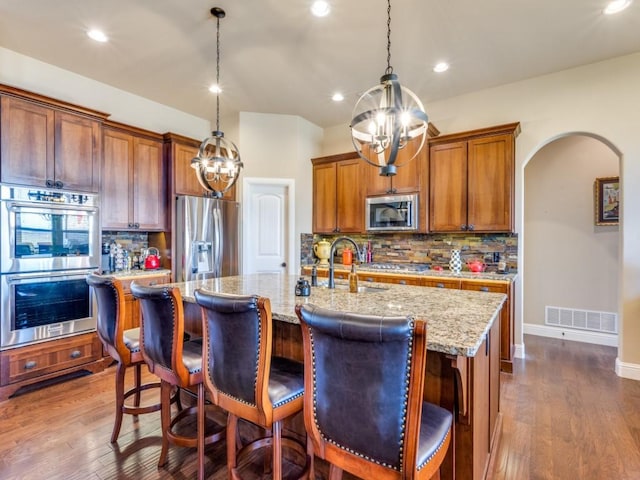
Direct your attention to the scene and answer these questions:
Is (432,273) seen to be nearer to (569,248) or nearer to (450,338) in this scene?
(569,248)

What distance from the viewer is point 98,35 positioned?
293cm

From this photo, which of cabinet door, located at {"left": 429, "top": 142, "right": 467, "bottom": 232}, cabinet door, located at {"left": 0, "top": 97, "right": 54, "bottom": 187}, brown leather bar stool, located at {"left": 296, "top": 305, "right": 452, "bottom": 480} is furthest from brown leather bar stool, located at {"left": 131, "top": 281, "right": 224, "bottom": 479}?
cabinet door, located at {"left": 429, "top": 142, "right": 467, "bottom": 232}

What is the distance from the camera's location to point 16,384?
281 cm

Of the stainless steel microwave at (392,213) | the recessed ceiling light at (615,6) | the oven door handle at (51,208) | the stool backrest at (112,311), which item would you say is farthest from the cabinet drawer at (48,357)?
the recessed ceiling light at (615,6)

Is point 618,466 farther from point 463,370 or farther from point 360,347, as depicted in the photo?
point 360,347

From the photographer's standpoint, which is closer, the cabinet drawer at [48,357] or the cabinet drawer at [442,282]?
the cabinet drawer at [48,357]

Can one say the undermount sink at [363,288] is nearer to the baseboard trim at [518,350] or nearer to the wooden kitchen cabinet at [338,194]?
the wooden kitchen cabinet at [338,194]

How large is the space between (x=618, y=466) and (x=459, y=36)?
340cm

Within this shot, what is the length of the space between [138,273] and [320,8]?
326 cm

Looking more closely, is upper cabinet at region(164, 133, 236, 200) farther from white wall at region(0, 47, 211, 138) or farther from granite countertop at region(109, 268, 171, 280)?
granite countertop at region(109, 268, 171, 280)

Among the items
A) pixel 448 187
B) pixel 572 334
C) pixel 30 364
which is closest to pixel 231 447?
pixel 30 364

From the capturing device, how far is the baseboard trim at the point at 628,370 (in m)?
3.16

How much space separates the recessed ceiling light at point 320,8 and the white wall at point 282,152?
227 cm

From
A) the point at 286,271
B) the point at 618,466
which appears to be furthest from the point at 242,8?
the point at 618,466
